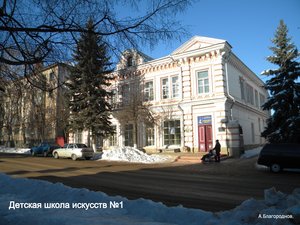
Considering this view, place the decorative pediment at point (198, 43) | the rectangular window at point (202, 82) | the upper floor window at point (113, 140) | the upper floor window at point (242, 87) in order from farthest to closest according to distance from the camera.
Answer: the upper floor window at point (113, 140) → the upper floor window at point (242, 87) → the rectangular window at point (202, 82) → the decorative pediment at point (198, 43)

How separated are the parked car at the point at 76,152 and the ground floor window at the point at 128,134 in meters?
6.02

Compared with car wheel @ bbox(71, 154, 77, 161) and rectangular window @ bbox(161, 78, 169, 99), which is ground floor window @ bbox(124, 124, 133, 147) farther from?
car wheel @ bbox(71, 154, 77, 161)

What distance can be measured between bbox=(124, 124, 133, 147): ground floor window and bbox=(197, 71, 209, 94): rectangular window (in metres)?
8.94

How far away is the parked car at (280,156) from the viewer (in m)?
16.4

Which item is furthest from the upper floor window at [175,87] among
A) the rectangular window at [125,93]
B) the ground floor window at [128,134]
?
the ground floor window at [128,134]

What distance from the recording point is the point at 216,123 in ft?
83.4

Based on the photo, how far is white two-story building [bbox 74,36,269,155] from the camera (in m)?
25.7

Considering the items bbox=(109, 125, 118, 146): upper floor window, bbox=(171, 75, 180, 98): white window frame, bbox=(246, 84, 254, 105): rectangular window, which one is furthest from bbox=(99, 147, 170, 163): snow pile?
bbox=(246, 84, 254, 105): rectangular window

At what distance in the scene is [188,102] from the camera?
27016 mm

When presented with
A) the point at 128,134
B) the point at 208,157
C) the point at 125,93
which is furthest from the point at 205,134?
the point at 125,93

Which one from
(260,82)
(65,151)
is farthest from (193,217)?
(260,82)

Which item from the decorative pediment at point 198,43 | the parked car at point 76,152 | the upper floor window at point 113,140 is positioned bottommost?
the parked car at point 76,152

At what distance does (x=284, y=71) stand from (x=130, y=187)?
16.6m

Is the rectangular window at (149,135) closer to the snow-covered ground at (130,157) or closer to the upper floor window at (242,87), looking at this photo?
the snow-covered ground at (130,157)
